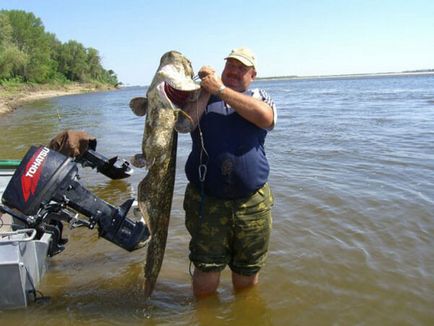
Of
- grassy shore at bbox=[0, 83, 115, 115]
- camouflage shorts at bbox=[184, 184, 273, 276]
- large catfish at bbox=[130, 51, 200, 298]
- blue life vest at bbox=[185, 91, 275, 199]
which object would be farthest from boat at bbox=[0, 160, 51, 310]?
grassy shore at bbox=[0, 83, 115, 115]

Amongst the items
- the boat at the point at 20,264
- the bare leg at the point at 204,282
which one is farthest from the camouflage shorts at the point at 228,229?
the boat at the point at 20,264

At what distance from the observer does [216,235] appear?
11.1 feet

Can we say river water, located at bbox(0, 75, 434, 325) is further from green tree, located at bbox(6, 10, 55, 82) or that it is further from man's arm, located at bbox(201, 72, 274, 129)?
green tree, located at bbox(6, 10, 55, 82)

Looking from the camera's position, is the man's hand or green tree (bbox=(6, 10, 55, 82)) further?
green tree (bbox=(6, 10, 55, 82))

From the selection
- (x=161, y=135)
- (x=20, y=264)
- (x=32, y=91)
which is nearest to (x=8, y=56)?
(x=32, y=91)

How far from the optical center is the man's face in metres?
3.21

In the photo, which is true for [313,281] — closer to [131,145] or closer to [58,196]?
[58,196]

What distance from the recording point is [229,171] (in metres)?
3.25

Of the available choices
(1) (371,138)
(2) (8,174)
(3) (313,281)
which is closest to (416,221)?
(3) (313,281)

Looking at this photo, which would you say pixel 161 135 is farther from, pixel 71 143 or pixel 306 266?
pixel 71 143

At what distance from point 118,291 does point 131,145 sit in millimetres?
9737

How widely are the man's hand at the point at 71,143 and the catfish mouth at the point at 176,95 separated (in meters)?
3.13

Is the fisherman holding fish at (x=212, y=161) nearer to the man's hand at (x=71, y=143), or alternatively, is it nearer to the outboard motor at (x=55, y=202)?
the outboard motor at (x=55, y=202)

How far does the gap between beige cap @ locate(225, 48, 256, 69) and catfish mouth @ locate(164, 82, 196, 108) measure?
417 millimetres
